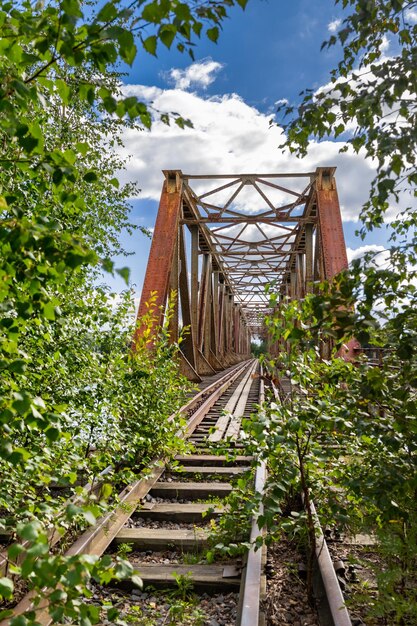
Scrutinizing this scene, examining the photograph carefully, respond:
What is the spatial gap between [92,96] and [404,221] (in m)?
1.90

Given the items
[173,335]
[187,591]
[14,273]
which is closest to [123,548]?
[187,591]

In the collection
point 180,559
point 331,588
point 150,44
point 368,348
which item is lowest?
point 180,559

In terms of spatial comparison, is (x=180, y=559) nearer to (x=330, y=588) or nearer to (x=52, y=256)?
(x=330, y=588)

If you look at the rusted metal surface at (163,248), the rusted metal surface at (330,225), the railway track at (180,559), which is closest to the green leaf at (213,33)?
the railway track at (180,559)

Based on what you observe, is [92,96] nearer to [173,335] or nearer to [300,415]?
[300,415]

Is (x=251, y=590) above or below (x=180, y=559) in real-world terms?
above

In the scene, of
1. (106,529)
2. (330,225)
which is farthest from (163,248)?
(106,529)

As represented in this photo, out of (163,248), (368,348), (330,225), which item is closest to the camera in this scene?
(368,348)

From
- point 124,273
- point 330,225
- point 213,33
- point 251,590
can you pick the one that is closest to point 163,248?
point 330,225

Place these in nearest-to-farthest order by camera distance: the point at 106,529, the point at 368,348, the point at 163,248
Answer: the point at 368,348
the point at 106,529
the point at 163,248

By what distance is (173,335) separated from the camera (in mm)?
10500

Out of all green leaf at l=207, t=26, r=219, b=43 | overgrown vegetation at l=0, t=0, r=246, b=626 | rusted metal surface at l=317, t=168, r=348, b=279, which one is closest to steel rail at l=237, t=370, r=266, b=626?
overgrown vegetation at l=0, t=0, r=246, b=626

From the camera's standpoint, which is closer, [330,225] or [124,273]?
[124,273]

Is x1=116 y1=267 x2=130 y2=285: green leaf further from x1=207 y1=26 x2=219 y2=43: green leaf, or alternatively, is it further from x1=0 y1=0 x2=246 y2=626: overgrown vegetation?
x1=207 y1=26 x2=219 y2=43: green leaf
